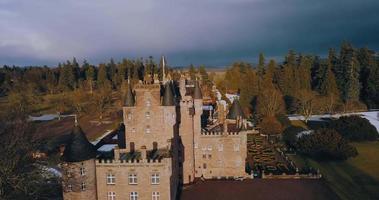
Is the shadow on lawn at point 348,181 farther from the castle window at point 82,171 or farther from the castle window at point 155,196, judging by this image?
the castle window at point 82,171

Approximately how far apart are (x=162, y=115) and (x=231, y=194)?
35.0ft

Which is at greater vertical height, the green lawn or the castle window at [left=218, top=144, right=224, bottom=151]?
the castle window at [left=218, top=144, right=224, bottom=151]

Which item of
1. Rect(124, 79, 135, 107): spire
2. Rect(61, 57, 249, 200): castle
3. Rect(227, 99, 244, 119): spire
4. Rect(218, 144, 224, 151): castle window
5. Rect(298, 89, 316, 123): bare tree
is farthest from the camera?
Rect(298, 89, 316, 123): bare tree

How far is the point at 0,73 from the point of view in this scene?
120m

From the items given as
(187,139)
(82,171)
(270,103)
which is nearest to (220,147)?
(187,139)

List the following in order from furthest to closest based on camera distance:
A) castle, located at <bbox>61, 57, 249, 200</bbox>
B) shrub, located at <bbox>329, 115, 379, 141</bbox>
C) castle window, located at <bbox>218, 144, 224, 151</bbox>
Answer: shrub, located at <bbox>329, 115, 379, 141</bbox>
castle window, located at <bbox>218, 144, 224, 151</bbox>
castle, located at <bbox>61, 57, 249, 200</bbox>

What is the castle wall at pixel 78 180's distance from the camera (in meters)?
28.1

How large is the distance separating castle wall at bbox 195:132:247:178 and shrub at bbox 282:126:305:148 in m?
18.1

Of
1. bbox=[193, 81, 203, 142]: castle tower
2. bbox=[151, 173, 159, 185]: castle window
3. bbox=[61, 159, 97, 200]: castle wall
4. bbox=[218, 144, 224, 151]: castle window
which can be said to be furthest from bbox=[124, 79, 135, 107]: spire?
bbox=[218, 144, 224, 151]: castle window

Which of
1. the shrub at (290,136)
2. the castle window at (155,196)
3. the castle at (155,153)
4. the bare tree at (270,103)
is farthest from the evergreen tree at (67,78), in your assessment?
the castle window at (155,196)

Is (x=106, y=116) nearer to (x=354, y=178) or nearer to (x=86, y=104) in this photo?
(x=86, y=104)

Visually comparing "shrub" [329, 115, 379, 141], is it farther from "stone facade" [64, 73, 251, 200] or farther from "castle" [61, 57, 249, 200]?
"stone facade" [64, 73, 251, 200]

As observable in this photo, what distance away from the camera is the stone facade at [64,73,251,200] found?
97.4 ft

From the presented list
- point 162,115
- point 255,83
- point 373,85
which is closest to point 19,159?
point 162,115
